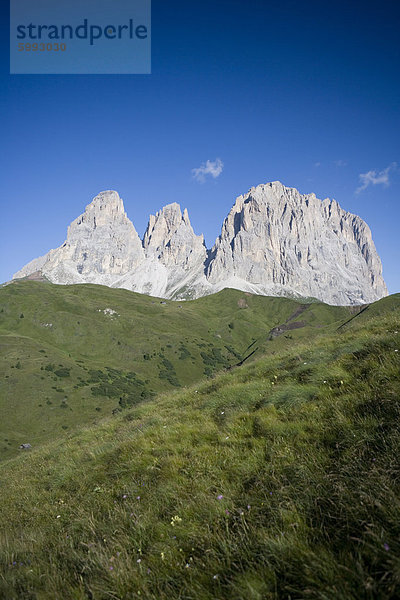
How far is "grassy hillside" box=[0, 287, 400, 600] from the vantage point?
3.58 metres

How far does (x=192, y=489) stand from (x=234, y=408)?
4499 millimetres

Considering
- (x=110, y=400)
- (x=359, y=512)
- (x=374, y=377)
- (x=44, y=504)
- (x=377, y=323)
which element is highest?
(x=377, y=323)

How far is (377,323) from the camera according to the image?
50.3ft

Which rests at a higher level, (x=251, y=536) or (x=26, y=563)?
(x=251, y=536)

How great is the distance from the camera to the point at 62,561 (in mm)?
5324

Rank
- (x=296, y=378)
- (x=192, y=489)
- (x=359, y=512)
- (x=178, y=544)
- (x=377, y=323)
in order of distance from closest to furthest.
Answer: (x=359, y=512), (x=178, y=544), (x=192, y=489), (x=296, y=378), (x=377, y=323)

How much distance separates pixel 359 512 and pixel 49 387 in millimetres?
157335

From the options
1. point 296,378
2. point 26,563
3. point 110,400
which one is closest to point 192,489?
point 26,563

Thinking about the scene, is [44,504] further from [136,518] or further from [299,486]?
[299,486]

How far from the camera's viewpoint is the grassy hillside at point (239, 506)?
11.7ft

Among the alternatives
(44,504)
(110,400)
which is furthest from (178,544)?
(110,400)

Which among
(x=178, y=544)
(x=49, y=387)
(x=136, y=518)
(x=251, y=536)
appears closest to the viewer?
(x=251, y=536)

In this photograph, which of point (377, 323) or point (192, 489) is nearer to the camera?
point (192, 489)

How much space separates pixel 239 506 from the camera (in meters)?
5.41
